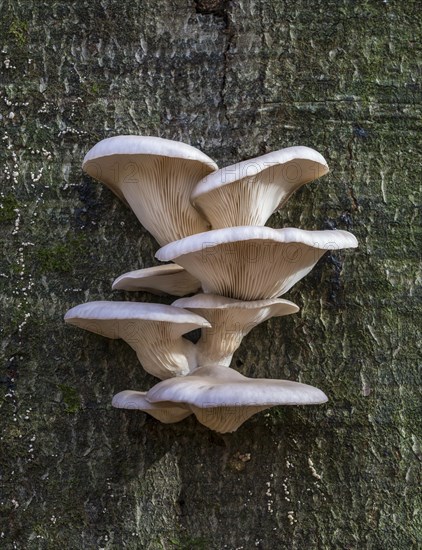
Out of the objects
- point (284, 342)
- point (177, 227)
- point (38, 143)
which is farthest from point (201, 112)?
point (284, 342)

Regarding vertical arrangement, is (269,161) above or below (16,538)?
above

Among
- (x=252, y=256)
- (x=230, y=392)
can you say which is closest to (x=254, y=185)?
(x=252, y=256)

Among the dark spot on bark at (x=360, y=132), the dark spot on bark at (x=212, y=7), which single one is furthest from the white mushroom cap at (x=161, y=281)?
the dark spot on bark at (x=212, y=7)

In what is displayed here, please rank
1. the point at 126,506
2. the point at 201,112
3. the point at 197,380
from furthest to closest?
1. the point at 201,112
2. the point at 126,506
3. the point at 197,380

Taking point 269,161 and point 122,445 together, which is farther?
point 122,445

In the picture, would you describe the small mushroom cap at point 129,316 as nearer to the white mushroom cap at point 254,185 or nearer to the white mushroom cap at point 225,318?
the white mushroom cap at point 225,318

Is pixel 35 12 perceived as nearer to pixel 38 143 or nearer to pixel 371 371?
pixel 38 143
